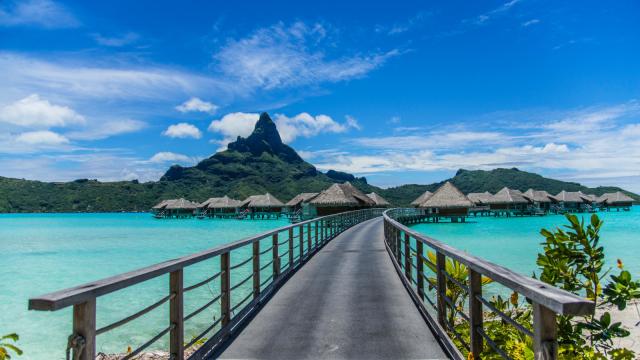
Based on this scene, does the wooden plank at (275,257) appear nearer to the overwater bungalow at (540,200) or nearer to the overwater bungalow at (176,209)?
the overwater bungalow at (540,200)

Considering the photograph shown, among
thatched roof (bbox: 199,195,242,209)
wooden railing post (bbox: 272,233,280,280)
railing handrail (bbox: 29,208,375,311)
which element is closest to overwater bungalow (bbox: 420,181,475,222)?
thatched roof (bbox: 199,195,242,209)

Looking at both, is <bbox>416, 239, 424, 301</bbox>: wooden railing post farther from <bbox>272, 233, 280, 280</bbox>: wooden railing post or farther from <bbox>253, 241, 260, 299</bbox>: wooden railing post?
<bbox>272, 233, 280, 280</bbox>: wooden railing post

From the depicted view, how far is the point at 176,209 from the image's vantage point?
8381cm

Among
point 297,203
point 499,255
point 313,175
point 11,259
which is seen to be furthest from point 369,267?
point 313,175

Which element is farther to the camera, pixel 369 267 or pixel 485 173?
pixel 485 173

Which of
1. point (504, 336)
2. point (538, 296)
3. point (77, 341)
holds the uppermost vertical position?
point (538, 296)

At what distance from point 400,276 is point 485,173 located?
5378 inches

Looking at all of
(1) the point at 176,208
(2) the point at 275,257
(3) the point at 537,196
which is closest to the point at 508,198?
(3) the point at 537,196

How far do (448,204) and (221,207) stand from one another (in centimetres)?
4021

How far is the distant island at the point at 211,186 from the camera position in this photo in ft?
417

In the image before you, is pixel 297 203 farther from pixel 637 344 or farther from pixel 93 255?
pixel 637 344

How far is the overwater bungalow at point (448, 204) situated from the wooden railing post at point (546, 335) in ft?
160

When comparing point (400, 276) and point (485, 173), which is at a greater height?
point (485, 173)

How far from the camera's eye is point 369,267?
913 centimetres
